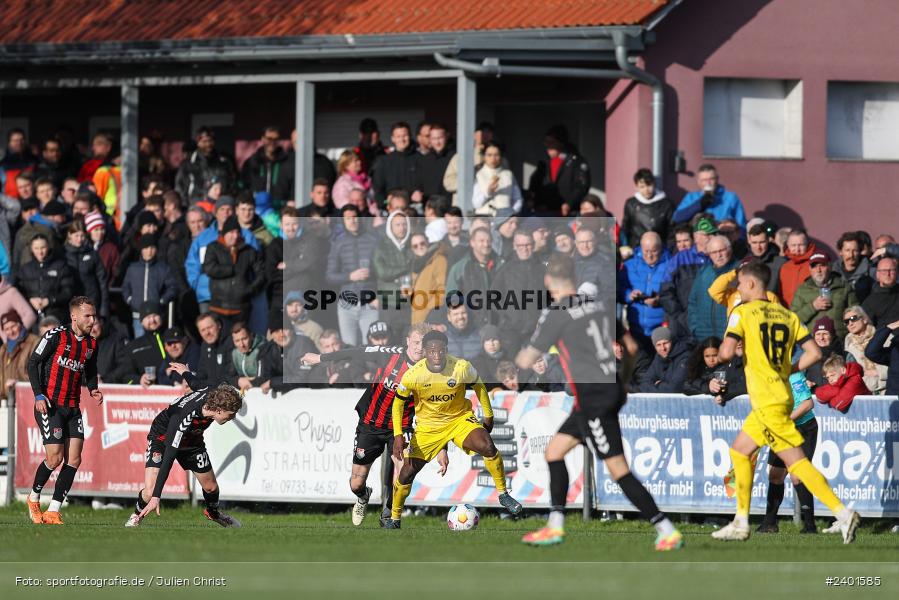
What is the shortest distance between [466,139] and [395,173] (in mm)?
979

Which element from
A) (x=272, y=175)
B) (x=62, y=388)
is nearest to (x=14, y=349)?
(x=62, y=388)

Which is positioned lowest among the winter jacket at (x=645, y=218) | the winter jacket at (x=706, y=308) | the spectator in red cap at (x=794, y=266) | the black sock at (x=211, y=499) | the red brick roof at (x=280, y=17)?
the black sock at (x=211, y=499)

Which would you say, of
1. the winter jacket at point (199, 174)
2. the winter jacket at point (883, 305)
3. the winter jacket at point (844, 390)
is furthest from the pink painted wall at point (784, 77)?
the winter jacket at point (844, 390)

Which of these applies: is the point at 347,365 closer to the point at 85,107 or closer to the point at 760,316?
the point at 760,316

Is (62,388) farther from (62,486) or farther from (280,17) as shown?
(280,17)

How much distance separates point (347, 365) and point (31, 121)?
38.6 feet

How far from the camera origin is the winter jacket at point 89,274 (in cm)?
1938

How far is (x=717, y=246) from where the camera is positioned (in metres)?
16.9

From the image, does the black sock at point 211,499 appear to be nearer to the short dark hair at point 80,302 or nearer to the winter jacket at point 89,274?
the short dark hair at point 80,302

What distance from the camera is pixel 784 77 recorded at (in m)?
21.0

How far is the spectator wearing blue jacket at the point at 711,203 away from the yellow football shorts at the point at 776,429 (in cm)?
636

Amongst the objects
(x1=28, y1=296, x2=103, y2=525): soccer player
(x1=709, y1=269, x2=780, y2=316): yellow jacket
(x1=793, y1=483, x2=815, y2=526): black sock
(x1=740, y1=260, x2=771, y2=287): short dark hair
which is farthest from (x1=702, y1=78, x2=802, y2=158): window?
(x1=28, y1=296, x2=103, y2=525): soccer player

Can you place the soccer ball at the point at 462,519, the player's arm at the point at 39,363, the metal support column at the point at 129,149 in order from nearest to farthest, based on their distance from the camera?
the soccer ball at the point at 462,519 < the player's arm at the point at 39,363 < the metal support column at the point at 129,149

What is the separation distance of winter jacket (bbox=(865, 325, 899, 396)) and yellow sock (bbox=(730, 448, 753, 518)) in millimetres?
3587
